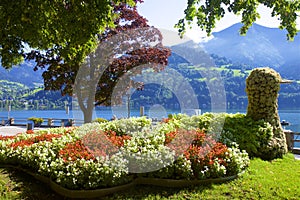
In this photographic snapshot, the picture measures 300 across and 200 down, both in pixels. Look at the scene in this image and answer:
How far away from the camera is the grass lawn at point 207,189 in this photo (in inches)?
225

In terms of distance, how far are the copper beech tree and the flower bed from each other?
23.8 ft

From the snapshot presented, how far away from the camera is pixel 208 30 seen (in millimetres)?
7168

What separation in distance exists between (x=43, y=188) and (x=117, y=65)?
9.34 metres

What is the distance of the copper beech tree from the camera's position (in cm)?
1484

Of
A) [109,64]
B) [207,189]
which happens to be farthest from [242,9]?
[109,64]

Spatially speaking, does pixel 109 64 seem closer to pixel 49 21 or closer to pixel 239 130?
pixel 239 130

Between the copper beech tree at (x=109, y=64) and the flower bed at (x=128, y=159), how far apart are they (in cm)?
724

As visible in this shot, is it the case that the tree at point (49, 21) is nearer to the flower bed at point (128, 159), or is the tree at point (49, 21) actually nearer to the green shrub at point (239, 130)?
the flower bed at point (128, 159)

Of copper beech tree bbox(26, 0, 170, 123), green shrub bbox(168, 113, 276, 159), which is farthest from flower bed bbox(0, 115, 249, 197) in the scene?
copper beech tree bbox(26, 0, 170, 123)

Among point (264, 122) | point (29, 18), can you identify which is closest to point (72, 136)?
point (29, 18)

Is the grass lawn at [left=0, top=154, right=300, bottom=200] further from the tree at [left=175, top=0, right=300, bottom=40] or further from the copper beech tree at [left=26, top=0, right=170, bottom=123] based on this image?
the copper beech tree at [left=26, top=0, right=170, bottom=123]

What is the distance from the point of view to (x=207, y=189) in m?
5.96

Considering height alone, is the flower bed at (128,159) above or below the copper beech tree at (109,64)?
below

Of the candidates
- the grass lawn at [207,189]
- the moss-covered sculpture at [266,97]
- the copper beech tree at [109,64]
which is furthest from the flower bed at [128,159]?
the copper beech tree at [109,64]
